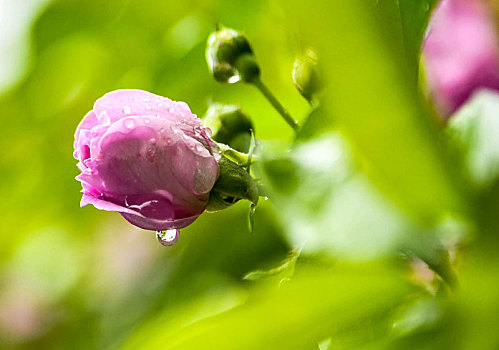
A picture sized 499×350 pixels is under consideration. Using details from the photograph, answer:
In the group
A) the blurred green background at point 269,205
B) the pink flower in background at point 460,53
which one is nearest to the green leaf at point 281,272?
the blurred green background at point 269,205

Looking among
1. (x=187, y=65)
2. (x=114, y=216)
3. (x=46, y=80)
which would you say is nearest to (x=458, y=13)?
(x=187, y=65)

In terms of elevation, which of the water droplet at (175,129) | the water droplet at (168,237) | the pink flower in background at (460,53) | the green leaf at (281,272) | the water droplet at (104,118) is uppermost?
the water droplet at (104,118)

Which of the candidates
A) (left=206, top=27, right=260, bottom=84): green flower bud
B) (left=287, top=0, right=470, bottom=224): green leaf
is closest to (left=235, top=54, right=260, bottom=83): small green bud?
(left=206, top=27, right=260, bottom=84): green flower bud

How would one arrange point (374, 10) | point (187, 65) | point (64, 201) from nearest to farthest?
point (374, 10)
point (187, 65)
point (64, 201)

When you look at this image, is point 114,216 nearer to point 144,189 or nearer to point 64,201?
point 64,201

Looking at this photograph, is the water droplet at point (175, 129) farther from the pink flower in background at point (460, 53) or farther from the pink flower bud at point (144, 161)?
the pink flower in background at point (460, 53)

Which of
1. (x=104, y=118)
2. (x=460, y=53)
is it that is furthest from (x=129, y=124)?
(x=460, y=53)
